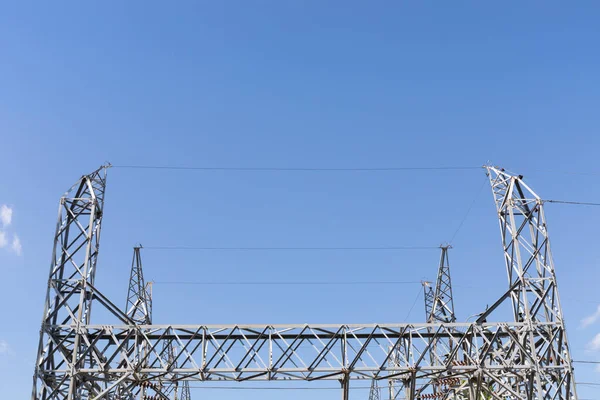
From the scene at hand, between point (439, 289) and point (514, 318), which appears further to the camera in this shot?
point (439, 289)

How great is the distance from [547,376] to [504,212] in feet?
28.3

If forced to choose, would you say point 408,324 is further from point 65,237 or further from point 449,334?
point 65,237

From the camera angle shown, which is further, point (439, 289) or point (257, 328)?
point (439, 289)

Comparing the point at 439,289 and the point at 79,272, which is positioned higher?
the point at 439,289

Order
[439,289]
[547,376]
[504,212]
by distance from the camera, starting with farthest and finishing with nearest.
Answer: [439,289] → [504,212] → [547,376]

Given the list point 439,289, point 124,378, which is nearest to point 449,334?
point 124,378

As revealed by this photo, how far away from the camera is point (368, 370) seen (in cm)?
2870

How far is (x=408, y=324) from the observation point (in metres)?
29.7

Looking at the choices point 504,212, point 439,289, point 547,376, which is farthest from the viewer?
point 439,289

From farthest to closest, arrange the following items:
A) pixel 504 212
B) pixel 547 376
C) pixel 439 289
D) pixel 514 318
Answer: pixel 439 289
pixel 504 212
pixel 514 318
pixel 547 376

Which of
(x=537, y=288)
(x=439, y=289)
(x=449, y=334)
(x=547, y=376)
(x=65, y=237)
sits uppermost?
(x=439, y=289)

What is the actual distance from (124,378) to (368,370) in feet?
37.6

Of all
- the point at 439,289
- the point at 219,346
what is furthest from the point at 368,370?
the point at 439,289

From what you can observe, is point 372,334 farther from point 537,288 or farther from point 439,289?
point 439,289
